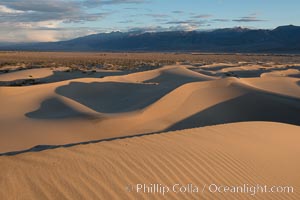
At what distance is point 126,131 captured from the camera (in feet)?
35.1

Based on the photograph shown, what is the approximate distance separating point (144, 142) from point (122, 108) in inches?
345

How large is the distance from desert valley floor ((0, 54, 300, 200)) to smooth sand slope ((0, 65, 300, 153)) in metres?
0.04

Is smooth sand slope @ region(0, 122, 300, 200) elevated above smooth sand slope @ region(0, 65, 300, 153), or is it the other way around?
smooth sand slope @ region(0, 122, 300, 200)

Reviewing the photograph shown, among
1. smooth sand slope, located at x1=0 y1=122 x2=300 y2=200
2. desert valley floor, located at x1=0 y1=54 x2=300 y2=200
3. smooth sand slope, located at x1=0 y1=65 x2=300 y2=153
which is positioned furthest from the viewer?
smooth sand slope, located at x1=0 y1=65 x2=300 y2=153

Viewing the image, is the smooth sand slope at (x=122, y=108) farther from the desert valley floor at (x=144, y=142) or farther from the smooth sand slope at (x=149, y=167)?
the smooth sand slope at (x=149, y=167)

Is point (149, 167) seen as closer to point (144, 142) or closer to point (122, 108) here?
point (144, 142)

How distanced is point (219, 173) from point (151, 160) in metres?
0.93

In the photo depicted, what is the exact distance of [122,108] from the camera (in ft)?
49.9

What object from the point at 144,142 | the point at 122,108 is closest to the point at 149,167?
the point at 144,142

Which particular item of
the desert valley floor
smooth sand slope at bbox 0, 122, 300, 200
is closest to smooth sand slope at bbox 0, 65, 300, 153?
the desert valley floor

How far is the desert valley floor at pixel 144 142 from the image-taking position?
15.4 feet

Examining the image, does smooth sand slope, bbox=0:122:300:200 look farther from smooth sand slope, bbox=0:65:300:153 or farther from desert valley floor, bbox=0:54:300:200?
smooth sand slope, bbox=0:65:300:153

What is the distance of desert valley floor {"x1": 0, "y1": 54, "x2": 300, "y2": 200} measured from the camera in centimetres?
469

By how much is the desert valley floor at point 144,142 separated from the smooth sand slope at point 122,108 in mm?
36
